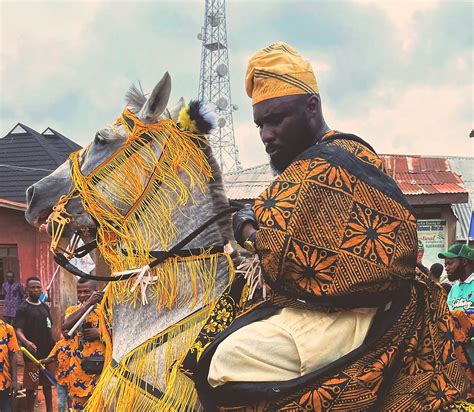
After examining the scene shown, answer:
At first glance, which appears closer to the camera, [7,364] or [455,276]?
[455,276]

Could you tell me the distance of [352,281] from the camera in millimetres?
2309

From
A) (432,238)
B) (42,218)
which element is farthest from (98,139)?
(432,238)

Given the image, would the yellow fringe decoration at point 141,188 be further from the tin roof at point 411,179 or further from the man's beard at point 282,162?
the tin roof at point 411,179

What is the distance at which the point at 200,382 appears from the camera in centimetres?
262

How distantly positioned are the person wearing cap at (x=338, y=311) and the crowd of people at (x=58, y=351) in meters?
2.66

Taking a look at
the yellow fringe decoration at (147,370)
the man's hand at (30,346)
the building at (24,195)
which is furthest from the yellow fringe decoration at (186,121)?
the building at (24,195)

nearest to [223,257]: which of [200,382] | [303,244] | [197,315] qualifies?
[197,315]

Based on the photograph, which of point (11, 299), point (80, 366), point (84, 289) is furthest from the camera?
point (11, 299)

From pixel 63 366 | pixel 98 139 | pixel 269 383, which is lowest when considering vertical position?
pixel 63 366

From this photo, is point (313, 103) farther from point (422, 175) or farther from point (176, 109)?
point (422, 175)

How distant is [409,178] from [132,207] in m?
11.6

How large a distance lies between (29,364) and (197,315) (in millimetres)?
7910

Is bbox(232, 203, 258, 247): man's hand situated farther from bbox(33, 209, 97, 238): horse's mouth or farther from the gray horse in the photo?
bbox(33, 209, 97, 238): horse's mouth

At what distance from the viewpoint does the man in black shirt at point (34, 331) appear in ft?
33.8
